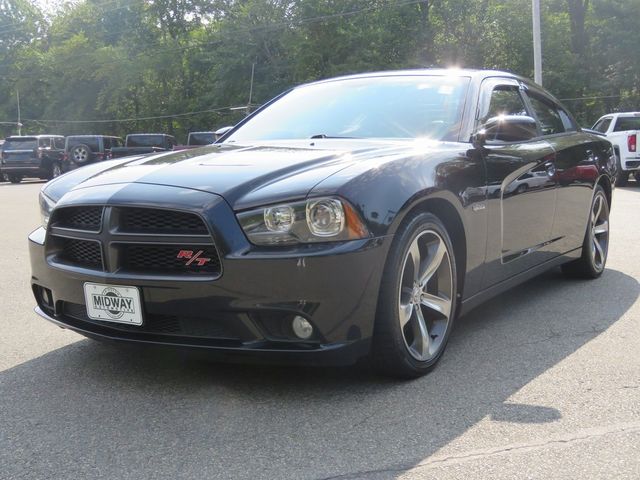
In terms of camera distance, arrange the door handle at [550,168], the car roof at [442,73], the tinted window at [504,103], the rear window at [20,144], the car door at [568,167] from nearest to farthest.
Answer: the tinted window at [504,103], the car roof at [442,73], the door handle at [550,168], the car door at [568,167], the rear window at [20,144]

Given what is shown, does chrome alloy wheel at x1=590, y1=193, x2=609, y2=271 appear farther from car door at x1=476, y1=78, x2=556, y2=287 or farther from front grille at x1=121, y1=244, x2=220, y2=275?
front grille at x1=121, y1=244, x2=220, y2=275

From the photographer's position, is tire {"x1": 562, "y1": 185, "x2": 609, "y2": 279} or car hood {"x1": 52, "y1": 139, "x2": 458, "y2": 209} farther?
tire {"x1": 562, "y1": 185, "x2": 609, "y2": 279}

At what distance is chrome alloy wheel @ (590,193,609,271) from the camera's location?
5.85 m

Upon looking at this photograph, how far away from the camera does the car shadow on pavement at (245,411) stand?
2592 millimetres

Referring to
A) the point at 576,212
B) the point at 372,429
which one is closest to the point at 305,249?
the point at 372,429

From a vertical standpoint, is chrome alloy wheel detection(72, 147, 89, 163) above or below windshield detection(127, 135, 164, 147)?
below

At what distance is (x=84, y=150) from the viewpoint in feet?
90.8

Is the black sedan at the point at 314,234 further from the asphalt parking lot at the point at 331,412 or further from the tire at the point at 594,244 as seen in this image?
the tire at the point at 594,244

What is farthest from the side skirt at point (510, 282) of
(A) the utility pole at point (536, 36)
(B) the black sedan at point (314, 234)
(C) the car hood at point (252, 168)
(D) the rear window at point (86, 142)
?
(D) the rear window at point (86, 142)

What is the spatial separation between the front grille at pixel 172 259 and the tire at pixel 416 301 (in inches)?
29.5

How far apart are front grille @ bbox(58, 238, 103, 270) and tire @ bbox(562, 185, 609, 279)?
3.81 metres

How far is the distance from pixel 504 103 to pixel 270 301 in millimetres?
2474

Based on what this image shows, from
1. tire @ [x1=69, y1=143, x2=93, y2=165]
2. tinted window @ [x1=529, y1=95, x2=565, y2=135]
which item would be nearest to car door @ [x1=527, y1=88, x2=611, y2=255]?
tinted window @ [x1=529, y1=95, x2=565, y2=135]

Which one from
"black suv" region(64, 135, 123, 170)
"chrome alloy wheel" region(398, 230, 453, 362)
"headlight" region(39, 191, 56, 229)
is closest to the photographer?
"chrome alloy wheel" region(398, 230, 453, 362)
